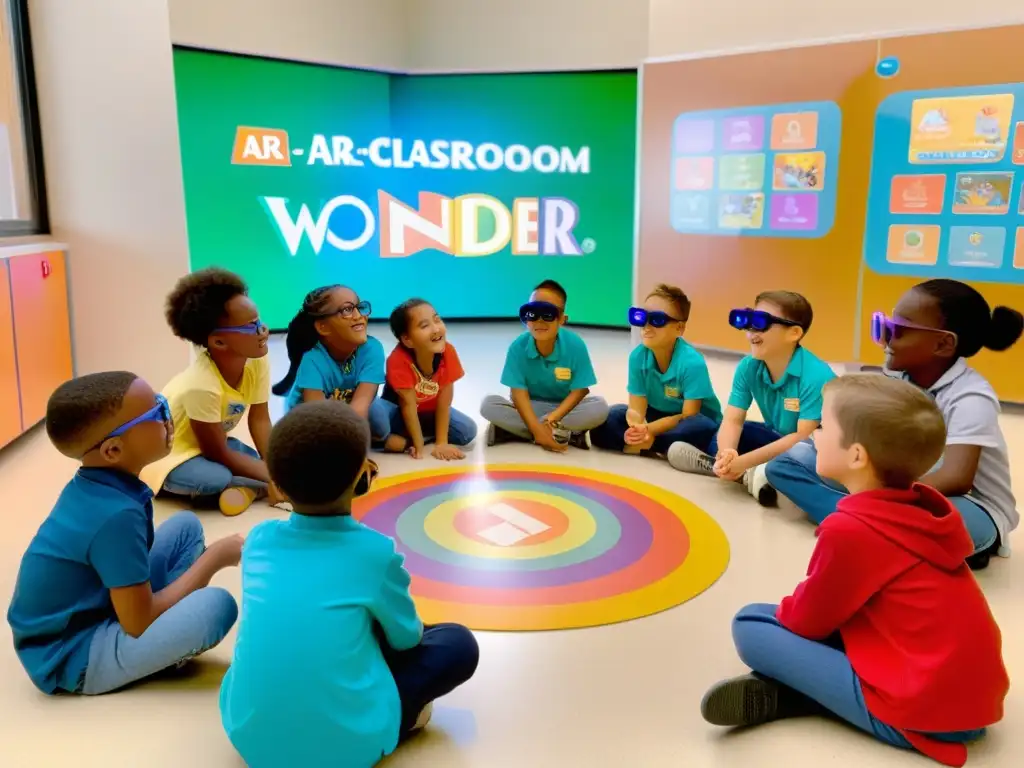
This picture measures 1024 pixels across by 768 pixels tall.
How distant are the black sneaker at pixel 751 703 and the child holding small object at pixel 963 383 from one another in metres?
1.03

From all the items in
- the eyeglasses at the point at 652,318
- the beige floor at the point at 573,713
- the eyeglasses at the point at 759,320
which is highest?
the eyeglasses at the point at 759,320

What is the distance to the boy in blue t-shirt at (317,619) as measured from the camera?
5.42ft

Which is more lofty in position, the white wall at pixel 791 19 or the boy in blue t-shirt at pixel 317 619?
the white wall at pixel 791 19

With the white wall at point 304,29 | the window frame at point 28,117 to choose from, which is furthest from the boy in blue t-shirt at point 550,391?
the white wall at point 304,29

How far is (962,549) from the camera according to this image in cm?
181

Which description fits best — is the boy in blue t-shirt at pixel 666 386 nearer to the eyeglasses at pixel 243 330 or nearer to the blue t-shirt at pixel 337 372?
the blue t-shirt at pixel 337 372

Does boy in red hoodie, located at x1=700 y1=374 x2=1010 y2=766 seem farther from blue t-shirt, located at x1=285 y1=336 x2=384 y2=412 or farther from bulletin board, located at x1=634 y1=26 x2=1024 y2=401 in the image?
bulletin board, located at x1=634 y1=26 x2=1024 y2=401

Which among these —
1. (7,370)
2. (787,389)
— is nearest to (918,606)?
(787,389)

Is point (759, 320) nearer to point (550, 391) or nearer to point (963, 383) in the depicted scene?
point (963, 383)

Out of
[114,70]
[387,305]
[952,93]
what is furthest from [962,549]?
[387,305]

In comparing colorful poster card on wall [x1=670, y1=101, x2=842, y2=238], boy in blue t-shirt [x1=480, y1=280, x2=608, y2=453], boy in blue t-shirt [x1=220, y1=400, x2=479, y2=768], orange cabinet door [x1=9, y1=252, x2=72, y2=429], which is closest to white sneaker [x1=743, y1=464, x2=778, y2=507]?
boy in blue t-shirt [x1=480, y1=280, x2=608, y2=453]

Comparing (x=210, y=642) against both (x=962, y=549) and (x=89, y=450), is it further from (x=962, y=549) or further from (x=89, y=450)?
(x=962, y=549)

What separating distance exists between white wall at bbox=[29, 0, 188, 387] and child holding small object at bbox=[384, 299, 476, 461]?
215 centimetres

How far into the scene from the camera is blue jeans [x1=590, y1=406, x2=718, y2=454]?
4.05 m
